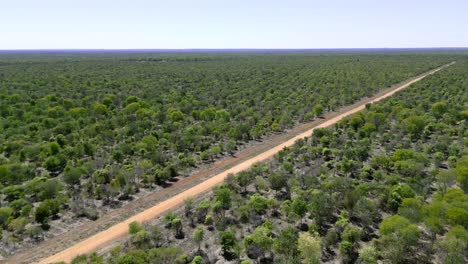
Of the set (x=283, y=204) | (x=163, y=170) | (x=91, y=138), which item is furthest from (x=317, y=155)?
(x=91, y=138)

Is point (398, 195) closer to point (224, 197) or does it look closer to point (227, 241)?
point (224, 197)

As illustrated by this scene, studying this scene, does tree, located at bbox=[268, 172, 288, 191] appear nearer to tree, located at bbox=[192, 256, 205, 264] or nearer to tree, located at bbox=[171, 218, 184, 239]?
tree, located at bbox=[171, 218, 184, 239]

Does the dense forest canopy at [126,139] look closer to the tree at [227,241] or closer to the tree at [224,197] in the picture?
the tree at [224,197]

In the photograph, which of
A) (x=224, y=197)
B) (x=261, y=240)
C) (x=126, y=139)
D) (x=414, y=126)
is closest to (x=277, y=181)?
(x=224, y=197)

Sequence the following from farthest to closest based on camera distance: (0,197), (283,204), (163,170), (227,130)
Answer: (227,130), (163,170), (0,197), (283,204)

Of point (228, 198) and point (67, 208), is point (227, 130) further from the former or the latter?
point (67, 208)

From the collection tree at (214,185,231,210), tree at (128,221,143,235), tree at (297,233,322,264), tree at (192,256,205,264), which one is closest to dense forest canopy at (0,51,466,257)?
tree at (214,185,231,210)

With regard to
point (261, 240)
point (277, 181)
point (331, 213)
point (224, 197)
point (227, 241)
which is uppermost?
point (277, 181)

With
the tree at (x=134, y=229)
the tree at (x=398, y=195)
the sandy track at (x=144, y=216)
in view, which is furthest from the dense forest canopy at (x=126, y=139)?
the tree at (x=134, y=229)
